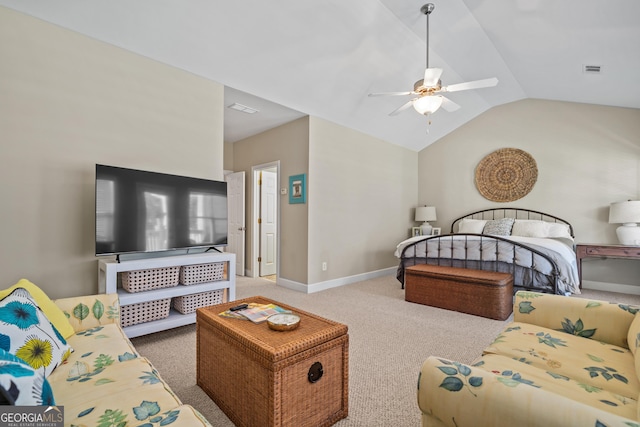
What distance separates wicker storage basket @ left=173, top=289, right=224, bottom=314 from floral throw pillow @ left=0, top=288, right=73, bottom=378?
A: 1.31m

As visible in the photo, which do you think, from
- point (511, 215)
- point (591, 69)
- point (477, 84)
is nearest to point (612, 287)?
point (511, 215)

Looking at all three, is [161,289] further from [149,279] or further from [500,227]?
[500,227]

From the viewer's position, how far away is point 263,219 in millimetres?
5512

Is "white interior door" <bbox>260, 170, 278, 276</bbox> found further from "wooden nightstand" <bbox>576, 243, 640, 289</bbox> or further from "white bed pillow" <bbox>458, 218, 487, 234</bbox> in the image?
"wooden nightstand" <bbox>576, 243, 640, 289</bbox>

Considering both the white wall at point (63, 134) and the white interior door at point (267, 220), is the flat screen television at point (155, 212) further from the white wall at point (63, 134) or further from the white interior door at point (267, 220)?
the white interior door at point (267, 220)

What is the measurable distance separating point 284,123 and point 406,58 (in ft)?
6.41

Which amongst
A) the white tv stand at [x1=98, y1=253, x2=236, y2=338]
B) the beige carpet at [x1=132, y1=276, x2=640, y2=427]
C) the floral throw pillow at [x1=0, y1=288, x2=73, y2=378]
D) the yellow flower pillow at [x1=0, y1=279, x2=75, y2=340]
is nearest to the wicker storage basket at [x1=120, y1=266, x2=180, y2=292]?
the white tv stand at [x1=98, y1=253, x2=236, y2=338]

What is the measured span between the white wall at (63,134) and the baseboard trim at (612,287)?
6139mm

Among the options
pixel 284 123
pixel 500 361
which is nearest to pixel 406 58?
pixel 284 123

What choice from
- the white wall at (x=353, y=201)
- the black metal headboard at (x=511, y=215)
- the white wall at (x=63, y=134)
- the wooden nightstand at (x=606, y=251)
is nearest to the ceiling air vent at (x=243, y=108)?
the white wall at (x=353, y=201)

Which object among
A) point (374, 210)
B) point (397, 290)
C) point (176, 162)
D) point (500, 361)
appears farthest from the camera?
point (374, 210)

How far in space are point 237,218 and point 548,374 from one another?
16.4 feet

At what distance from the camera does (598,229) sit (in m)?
4.65

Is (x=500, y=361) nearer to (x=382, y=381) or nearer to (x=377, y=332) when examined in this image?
(x=382, y=381)
